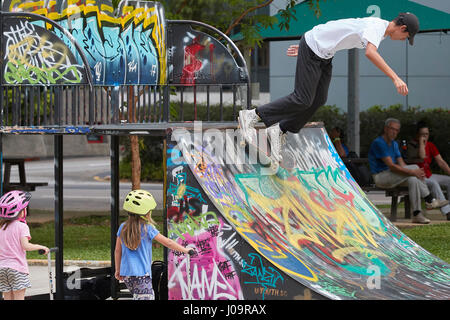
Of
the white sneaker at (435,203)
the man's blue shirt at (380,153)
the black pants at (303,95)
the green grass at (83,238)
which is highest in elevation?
the black pants at (303,95)

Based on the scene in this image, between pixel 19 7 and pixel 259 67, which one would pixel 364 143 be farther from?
pixel 19 7

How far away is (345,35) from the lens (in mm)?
5770

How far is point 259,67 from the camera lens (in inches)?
1171

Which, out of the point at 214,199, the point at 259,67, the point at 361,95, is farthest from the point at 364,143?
the point at 214,199

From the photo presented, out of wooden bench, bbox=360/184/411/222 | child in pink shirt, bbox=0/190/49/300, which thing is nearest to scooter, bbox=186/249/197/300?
child in pink shirt, bbox=0/190/49/300

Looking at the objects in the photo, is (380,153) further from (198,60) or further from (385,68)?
(385,68)

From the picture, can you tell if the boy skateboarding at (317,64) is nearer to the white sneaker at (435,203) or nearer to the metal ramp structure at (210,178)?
the metal ramp structure at (210,178)

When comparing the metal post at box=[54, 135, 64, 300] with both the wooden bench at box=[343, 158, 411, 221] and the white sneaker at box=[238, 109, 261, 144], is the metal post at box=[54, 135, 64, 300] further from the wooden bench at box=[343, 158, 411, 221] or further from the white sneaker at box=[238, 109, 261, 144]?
the wooden bench at box=[343, 158, 411, 221]

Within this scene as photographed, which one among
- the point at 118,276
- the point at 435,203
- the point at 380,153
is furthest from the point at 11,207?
the point at 435,203

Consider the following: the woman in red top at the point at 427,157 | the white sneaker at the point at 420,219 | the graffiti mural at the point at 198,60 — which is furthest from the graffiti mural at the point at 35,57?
the woman in red top at the point at 427,157

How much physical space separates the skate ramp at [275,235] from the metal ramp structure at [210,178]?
1 centimetres

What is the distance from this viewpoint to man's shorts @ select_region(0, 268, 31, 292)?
5.77 metres

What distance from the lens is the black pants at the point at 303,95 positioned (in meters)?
6.04

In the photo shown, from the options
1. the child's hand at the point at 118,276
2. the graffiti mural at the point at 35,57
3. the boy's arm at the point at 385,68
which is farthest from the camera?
the graffiti mural at the point at 35,57
